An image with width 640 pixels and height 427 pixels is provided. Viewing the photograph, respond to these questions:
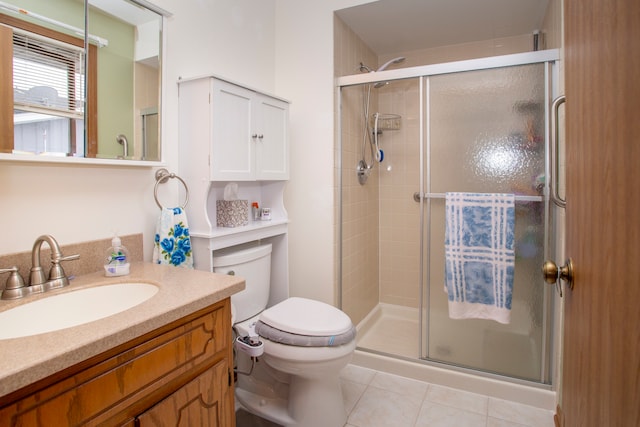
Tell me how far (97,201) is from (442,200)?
68.0 inches

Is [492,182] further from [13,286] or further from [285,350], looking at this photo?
[13,286]

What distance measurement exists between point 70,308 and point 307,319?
0.92 m

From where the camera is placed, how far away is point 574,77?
35.4 inches

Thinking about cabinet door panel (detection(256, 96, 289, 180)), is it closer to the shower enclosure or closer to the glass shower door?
the shower enclosure

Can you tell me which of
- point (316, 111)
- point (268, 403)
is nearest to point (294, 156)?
point (316, 111)

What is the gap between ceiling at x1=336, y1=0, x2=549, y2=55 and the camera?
7.56ft

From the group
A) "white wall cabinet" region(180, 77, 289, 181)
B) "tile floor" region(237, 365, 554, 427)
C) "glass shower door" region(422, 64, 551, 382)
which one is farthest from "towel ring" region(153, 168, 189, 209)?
"glass shower door" region(422, 64, 551, 382)

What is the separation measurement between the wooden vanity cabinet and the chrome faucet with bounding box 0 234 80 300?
456 millimetres

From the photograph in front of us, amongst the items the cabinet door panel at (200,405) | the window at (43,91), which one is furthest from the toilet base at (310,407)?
the window at (43,91)

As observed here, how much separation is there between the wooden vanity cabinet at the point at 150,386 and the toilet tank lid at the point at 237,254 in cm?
56

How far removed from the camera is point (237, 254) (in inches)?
70.9

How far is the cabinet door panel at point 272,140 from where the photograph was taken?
1952mm

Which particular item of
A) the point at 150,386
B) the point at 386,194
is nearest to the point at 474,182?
the point at 386,194

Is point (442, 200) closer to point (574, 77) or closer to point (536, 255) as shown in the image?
point (536, 255)
